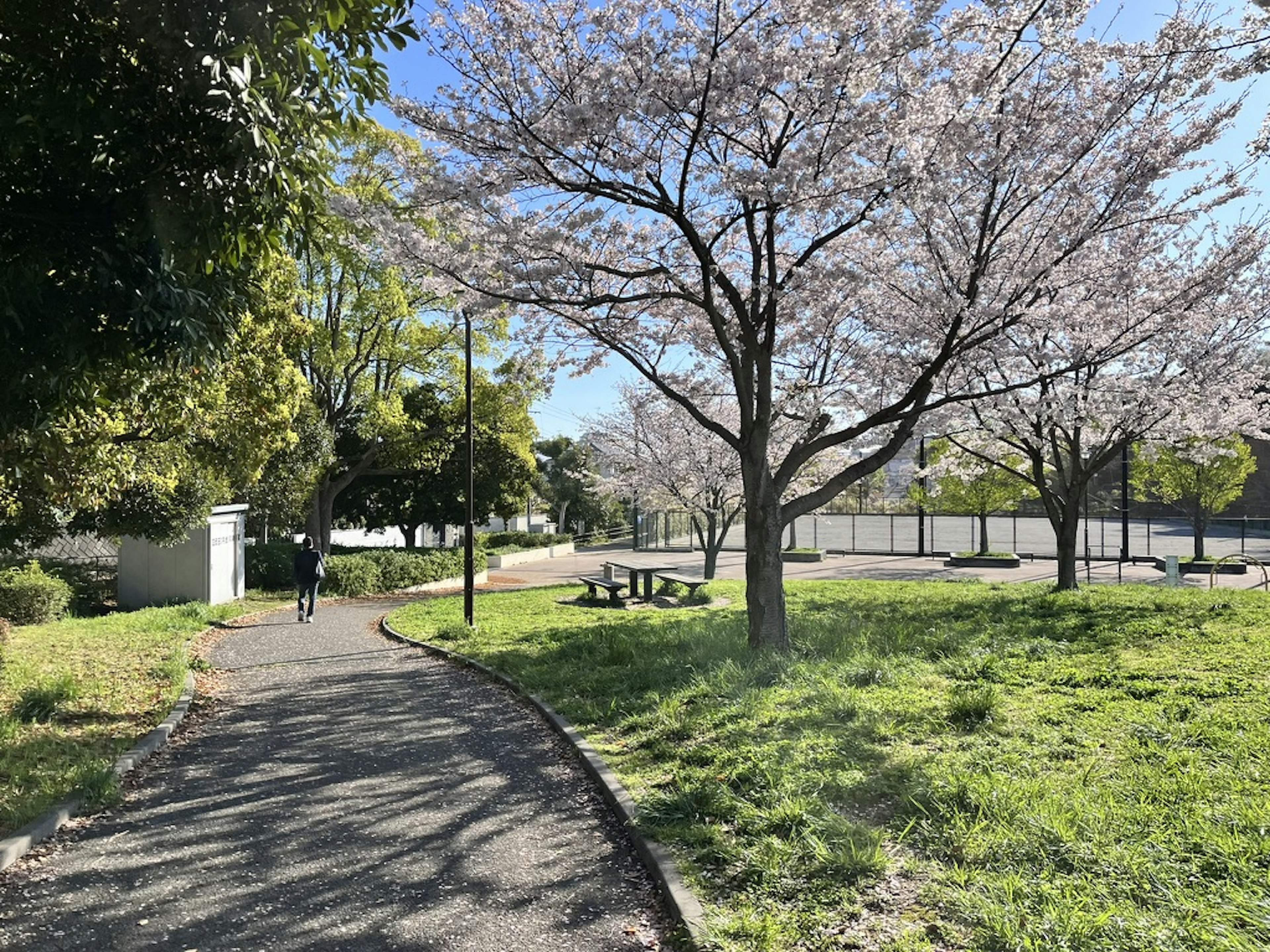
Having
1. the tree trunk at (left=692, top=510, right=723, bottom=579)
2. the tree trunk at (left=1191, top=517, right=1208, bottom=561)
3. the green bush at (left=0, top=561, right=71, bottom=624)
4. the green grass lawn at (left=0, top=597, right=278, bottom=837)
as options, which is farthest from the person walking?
the tree trunk at (left=1191, top=517, right=1208, bottom=561)

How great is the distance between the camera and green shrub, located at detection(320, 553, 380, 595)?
70.7 feet

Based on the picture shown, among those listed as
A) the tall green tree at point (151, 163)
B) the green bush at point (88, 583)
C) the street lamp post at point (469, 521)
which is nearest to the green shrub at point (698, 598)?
the street lamp post at point (469, 521)

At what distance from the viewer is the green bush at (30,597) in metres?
14.2

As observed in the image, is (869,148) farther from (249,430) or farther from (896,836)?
(249,430)

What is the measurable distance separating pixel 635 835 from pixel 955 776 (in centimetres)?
173

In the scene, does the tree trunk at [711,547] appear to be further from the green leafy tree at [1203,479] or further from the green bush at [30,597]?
the green leafy tree at [1203,479]

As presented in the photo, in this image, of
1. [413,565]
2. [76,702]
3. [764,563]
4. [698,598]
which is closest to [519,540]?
[413,565]

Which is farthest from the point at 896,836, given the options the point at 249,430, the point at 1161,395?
the point at 1161,395

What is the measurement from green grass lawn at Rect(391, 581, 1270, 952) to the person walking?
264 inches

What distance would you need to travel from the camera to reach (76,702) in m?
7.75

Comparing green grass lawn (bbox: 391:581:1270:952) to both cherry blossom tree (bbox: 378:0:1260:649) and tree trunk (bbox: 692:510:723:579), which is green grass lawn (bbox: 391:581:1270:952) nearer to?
cherry blossom tree (bbox: 378:0:1260:649)

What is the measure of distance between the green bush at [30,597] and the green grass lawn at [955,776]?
9590mm

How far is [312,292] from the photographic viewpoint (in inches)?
849

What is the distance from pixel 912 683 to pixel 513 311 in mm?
6073
